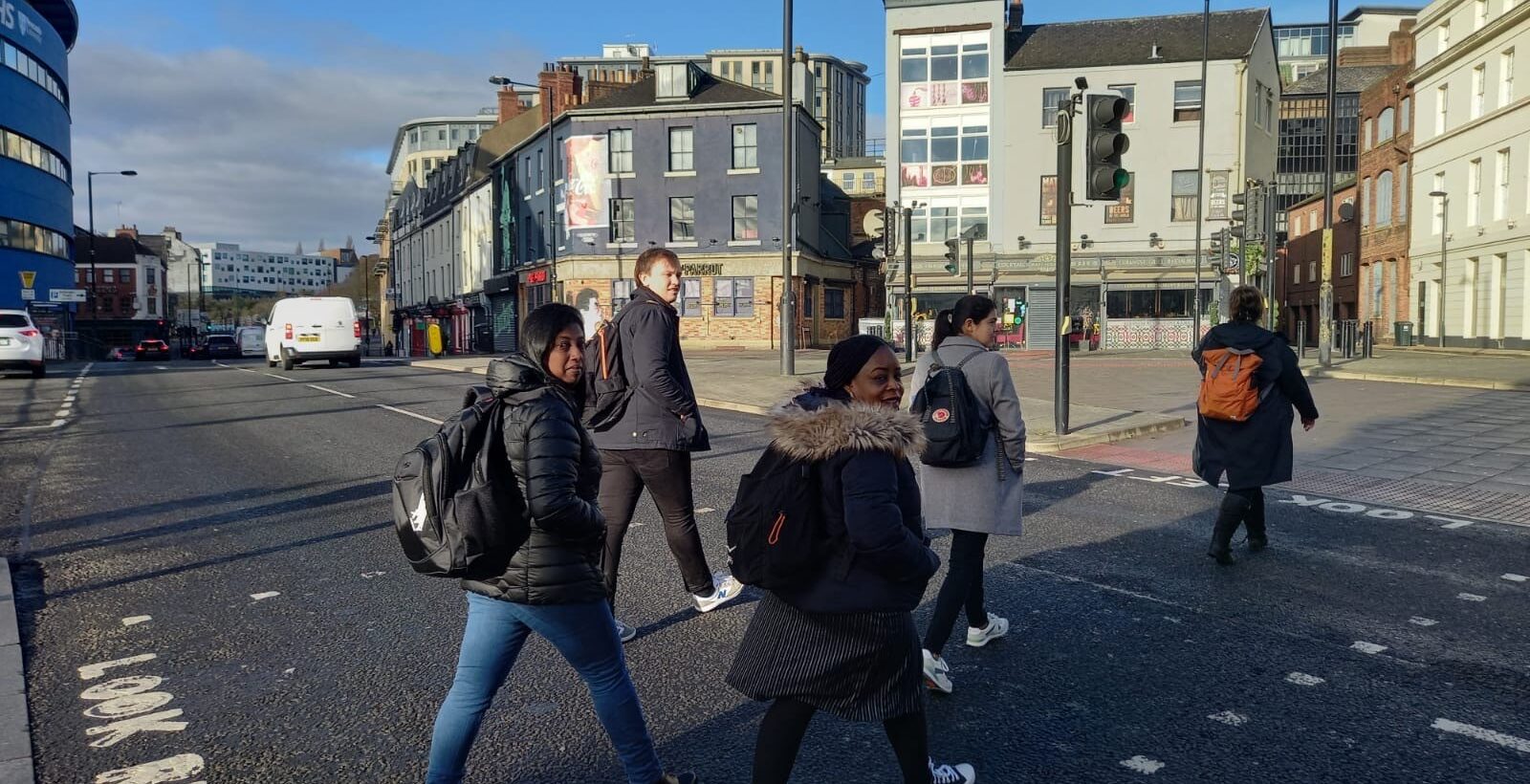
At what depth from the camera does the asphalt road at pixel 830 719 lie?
11.6 feet

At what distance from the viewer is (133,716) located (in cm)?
391

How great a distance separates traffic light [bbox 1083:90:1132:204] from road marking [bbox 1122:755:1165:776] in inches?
306

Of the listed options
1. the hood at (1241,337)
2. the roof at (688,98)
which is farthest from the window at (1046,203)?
the hood at (1241,337)

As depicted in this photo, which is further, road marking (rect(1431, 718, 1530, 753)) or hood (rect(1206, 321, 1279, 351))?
hood (rect(1206, 321, 1279, 351))

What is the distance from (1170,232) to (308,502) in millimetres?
36978

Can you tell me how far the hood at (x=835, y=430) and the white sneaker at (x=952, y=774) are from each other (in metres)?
1.03

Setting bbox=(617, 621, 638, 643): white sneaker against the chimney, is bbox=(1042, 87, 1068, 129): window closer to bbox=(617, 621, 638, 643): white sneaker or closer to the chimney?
the chimney

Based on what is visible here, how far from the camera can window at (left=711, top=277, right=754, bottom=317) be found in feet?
138

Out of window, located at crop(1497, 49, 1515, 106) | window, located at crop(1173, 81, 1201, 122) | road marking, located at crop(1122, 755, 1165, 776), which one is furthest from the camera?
window, located at crop(1173, 81, 1201, 122)

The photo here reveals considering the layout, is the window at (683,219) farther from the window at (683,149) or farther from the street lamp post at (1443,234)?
the street lamp post at (1443,234)

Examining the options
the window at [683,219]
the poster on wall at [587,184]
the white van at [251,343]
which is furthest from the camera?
the white van at [251,343]

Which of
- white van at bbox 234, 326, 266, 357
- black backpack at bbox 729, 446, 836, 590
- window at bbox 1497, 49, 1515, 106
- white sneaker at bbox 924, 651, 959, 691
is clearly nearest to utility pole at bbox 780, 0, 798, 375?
white sneaker at bbox 924, 651, 959, 691

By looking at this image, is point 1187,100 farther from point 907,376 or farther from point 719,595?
point 719,595

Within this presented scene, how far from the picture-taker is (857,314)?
49719mm
